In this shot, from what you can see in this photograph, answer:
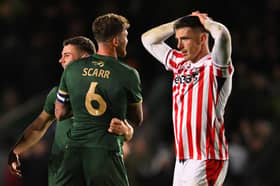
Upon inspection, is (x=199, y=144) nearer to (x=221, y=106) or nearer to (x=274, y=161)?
(x=221, y=106)

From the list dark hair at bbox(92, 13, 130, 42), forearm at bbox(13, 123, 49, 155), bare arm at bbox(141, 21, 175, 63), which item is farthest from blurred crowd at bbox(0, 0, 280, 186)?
dark hair at bbox(92, 13, 130, 42)

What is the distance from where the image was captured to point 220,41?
218 inches

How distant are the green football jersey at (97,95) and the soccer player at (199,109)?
0.51 m

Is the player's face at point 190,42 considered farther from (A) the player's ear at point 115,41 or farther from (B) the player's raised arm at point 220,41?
(A) the player's ear at point 115,41

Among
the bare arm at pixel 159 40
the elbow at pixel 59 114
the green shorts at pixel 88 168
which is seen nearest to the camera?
the green shorts at pixel 88 168

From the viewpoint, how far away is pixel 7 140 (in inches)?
410

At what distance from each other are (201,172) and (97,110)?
36.8 inches

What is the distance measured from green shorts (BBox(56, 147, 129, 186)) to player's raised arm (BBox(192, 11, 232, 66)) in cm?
104

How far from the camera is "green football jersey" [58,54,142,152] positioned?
5.45 m

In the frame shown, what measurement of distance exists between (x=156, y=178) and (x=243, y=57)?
2.72 m

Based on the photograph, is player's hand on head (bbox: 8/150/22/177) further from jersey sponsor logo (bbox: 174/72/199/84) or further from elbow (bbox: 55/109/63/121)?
jersey sponsor logo (bbox: 174/72/199/84)

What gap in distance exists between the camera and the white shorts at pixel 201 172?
5.75 meters

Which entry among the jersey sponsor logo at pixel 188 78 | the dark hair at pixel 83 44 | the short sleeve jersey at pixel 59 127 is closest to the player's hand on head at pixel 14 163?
the short sleeve jersey at pixel 59 127

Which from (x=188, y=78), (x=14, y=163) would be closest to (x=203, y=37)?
(x=188, y=78)
